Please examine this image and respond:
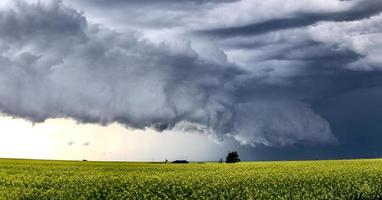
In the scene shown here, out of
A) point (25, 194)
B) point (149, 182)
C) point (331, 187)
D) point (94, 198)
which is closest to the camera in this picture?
point (94, 198)

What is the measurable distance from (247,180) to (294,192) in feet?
30.7

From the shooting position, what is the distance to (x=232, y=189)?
42.8m

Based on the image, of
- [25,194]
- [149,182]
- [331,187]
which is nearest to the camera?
[25,194]

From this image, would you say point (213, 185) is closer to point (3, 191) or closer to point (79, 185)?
point (79, 185)

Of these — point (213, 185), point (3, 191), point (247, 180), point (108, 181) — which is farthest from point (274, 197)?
point (3, 191)

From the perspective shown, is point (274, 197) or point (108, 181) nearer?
point (274, 197)

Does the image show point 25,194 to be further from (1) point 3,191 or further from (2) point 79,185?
(2) point 79,185

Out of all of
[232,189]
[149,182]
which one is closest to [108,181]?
[149,182]

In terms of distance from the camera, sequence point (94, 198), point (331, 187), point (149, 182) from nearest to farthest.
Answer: point (94, 198)
point (331, 187)
point (149, 182)

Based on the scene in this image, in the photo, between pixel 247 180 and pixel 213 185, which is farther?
pixel 247 180

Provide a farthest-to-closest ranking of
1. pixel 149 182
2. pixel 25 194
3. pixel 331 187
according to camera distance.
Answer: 1. pixel 149 182
2. pixel 331 187
3. pixel 25 194

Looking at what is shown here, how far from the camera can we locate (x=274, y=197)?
41094 millimetres

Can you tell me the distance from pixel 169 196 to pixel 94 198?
551cm

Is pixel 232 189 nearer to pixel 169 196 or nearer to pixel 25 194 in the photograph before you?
pixel 169 196
